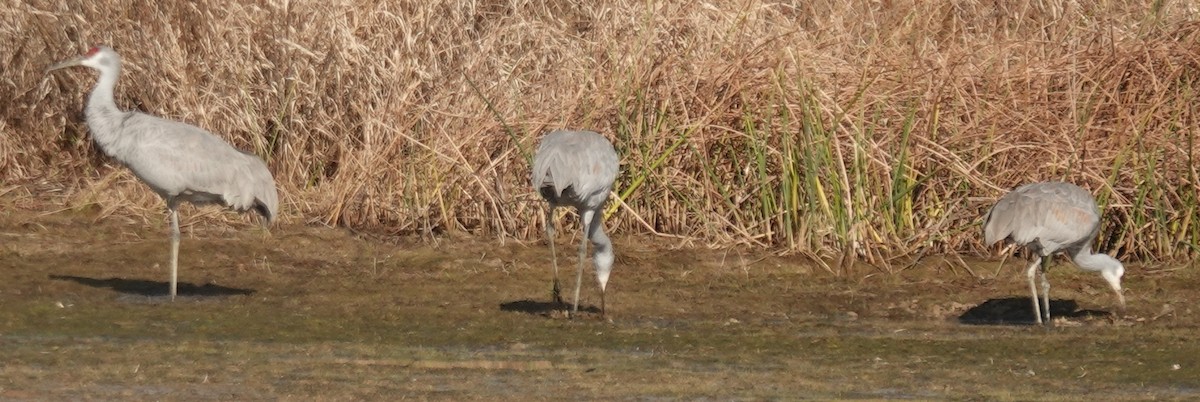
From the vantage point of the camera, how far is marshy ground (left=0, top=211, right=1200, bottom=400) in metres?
6.43

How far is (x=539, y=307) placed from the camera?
895cm

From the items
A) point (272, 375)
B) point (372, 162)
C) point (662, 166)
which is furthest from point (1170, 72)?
point (272, 375)

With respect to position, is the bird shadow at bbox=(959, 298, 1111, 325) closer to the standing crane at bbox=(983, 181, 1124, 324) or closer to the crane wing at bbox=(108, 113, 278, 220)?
the standing crane at bbox=(983, 181, 1124, 324)

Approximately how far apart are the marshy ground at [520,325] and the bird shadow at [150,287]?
0.03 m

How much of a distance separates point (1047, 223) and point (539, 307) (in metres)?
2.50

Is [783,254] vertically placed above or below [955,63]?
below

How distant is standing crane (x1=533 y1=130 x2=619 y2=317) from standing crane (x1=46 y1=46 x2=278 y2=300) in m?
1.54

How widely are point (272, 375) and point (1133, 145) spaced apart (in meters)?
5.44

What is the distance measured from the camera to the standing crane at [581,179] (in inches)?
331

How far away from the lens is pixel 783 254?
9.80 metres

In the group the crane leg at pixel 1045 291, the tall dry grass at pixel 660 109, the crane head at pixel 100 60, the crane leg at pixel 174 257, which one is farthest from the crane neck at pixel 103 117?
the crane leg at pixel 1045 291

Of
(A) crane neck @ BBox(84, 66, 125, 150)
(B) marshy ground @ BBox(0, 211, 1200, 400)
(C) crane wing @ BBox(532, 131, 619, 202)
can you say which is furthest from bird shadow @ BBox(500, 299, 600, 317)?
(A) crane neck @ BBox(84, 66, 125, 150)

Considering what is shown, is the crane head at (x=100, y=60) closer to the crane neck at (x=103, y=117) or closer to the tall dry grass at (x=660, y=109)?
the crane neck at (x=103, y=117)

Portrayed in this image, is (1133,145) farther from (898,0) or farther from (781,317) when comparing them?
(898,0)
